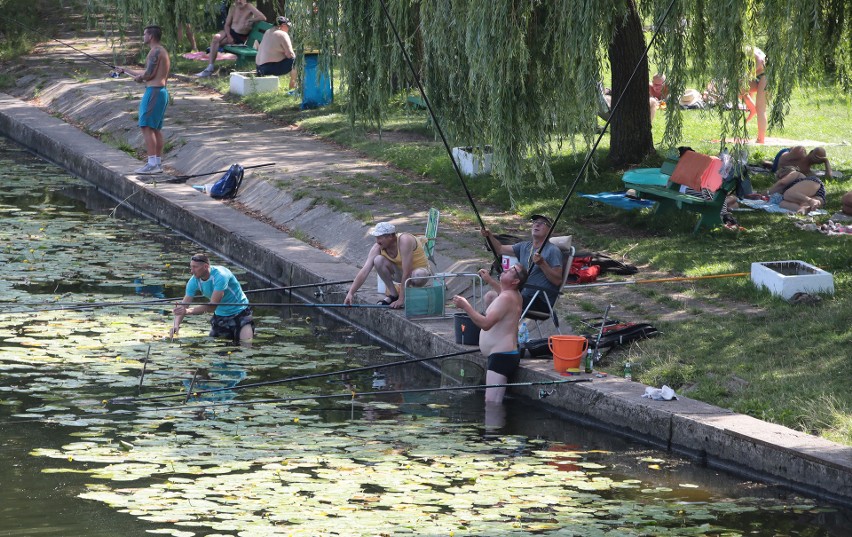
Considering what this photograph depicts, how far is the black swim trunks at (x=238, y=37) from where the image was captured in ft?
82.1

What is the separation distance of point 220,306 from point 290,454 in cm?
337

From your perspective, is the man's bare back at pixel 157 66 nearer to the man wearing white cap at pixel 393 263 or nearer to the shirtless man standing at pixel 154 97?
the shirtless man standing at pixel 154 97

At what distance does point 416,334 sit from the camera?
39.0ft

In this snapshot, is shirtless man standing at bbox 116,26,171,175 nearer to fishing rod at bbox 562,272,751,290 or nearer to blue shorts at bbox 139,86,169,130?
blue shorts at bbox 139,86,169,130

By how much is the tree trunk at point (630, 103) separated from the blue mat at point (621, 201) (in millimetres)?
1269

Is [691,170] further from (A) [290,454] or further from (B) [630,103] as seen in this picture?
(A) [290,454]

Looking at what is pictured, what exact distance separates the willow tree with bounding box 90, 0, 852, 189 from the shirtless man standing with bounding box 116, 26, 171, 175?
4220mm

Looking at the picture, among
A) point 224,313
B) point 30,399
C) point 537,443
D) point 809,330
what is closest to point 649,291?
point 809,330

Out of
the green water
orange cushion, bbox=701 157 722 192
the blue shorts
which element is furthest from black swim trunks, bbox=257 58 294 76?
orange cushion, bbox=701 157 722 192

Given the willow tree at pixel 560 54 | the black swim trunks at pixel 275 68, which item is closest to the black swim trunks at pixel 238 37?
the black swim trunks at pixel 275 68

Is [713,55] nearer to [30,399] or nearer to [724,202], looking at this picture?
[724,202]

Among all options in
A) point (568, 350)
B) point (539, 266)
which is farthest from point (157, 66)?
point (568, 350)

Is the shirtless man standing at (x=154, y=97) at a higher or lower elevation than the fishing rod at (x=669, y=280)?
higher

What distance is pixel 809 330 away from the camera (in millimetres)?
10625
